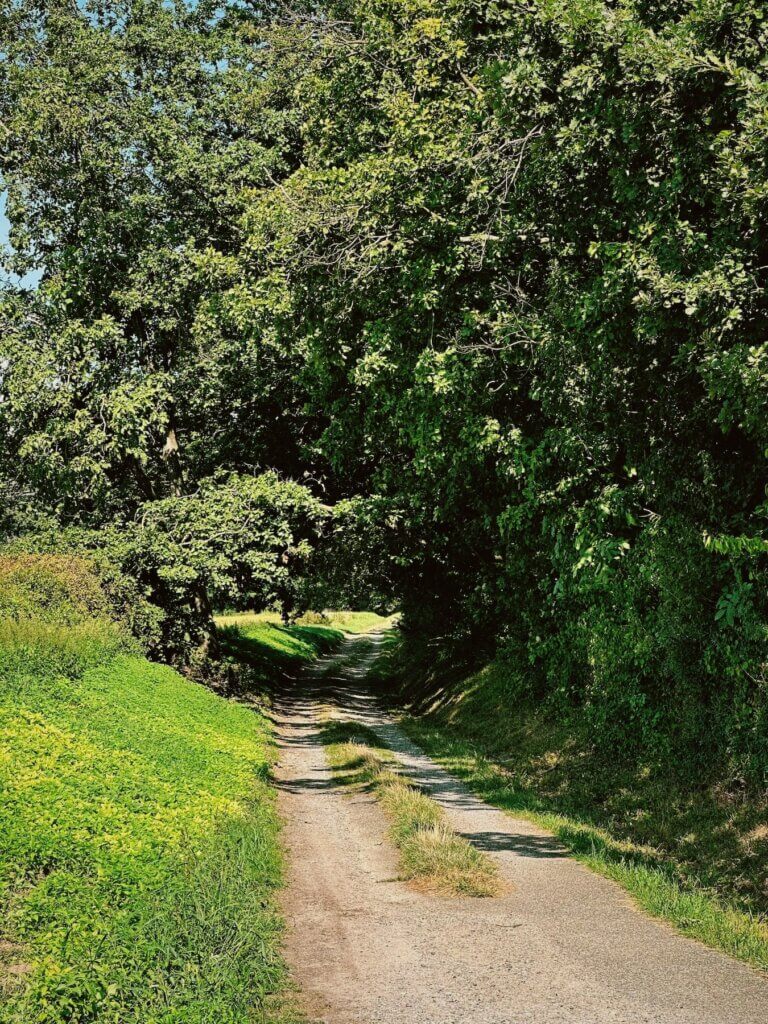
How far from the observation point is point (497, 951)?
20.9 ft

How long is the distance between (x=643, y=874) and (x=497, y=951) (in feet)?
7.73

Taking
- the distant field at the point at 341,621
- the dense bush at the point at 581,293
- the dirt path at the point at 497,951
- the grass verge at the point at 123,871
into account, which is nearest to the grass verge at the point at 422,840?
the dirt path at the point at 497,951

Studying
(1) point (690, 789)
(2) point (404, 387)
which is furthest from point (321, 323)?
(1) point (690, 789)

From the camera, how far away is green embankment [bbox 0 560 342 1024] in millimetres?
5352

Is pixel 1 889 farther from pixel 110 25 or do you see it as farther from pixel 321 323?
pixel 110 25

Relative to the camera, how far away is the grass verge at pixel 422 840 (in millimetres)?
8016

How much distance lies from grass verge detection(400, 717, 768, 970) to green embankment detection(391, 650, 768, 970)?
1 centimetres

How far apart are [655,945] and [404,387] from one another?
952 cm


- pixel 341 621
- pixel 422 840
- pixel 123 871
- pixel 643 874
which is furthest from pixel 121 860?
pixel 341 621

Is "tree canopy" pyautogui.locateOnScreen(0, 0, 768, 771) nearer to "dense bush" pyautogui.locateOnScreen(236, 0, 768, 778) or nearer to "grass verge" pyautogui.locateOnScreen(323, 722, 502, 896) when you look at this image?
"dense bush" pyautogui.locateOnScreen(236, 0, 768, 778)

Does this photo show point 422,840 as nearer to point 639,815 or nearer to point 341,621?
point 639,815

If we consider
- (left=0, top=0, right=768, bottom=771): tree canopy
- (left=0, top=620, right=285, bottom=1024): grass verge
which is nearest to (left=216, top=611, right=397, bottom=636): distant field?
(left=0, top=0, right=768, bottom=771): tree canopy

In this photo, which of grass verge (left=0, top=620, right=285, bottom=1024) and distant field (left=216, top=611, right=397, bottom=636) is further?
distant field (left=216, top=611, right=397, bottom=636)

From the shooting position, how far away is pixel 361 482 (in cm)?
2398
